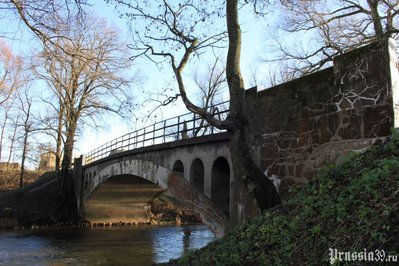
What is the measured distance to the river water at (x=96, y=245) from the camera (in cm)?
1655

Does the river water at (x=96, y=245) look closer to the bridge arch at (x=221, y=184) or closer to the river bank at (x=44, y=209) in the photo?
the river bank at (x=44, y=209)

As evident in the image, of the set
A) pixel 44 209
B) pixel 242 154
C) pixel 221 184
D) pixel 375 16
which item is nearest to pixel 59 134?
pixel 44 209

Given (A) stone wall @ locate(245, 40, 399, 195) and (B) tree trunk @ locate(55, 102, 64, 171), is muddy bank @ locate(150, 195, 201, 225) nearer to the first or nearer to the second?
(B) tree trunk @ locate(55, 102, 64, 171)

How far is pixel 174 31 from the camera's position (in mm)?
11297

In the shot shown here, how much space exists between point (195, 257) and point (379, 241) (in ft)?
16.7

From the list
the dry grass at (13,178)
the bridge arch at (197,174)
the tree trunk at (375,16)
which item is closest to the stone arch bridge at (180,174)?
the bridge arch at (197,174)

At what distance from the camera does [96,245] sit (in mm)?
→ 20828

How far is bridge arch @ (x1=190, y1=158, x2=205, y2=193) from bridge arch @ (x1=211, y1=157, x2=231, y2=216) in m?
1.38

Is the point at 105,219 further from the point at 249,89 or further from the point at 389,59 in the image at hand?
the point at 389,59

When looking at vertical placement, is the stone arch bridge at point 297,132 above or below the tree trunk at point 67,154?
below

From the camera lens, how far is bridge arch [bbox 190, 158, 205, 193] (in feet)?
48.5

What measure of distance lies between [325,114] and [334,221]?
13.2 feet

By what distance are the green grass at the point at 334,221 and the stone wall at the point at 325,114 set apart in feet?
3.89

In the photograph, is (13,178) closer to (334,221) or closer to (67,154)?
(67,154)
